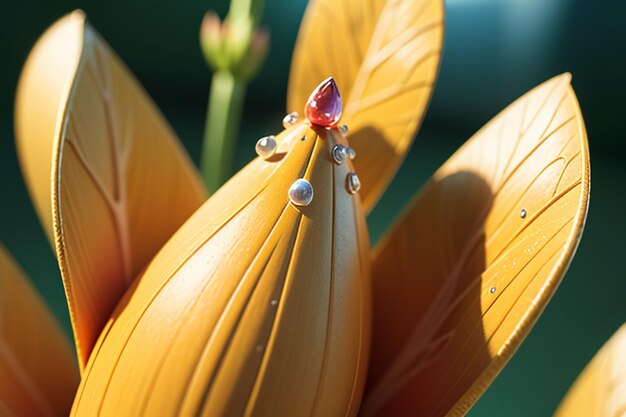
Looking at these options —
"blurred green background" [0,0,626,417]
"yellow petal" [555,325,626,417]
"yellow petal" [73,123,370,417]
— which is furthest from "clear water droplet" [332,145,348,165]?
"blurred green background" [0,0,626,417]

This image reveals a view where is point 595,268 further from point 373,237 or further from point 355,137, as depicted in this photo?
point 355,137

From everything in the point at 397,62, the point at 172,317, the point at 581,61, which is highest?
the point at 581,61

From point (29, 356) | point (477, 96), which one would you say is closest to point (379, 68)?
point (29, 356)

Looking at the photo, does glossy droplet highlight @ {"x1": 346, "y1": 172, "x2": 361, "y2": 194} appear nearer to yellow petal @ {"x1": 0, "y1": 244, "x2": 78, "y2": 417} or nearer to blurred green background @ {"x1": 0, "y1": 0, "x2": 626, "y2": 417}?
yellow petal @ {"x1": 0, "y1": 244, "x2": 78, "y2": 417}

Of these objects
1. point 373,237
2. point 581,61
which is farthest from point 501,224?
point 581,61

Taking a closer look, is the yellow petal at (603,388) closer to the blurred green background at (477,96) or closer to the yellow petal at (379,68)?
the yellow petal at (379,68)

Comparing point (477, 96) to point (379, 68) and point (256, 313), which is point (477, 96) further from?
point (256, 313)
